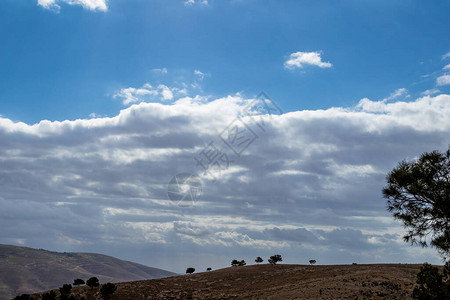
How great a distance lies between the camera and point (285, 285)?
48.5 m

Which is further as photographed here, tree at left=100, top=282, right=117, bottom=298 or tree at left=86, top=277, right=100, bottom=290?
tree at left=86, top=277, right=100, bottom=290

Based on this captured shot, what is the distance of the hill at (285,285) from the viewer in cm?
3669

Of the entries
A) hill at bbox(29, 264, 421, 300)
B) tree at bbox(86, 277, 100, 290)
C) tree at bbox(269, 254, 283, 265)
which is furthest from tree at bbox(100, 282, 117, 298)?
tree at bbox(269, 254, 283, 265)

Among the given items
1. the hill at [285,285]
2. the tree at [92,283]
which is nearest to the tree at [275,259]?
the hill at [285,285]

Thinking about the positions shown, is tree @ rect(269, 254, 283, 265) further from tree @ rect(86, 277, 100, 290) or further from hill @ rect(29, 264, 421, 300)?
tree @ rect(86, 277, 100, 290)

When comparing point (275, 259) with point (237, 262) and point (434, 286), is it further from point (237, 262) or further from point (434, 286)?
point (434, 286)

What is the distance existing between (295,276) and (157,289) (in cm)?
2329

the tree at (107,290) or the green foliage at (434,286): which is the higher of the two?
the green foliage at (434,286)

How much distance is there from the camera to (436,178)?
29.3 metres

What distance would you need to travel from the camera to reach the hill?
120 ft

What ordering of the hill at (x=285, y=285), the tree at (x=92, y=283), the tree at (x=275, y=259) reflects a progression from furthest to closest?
the tree at (x=275, y=259) < the tree at (x=92, y=283) < the hill at (x=285, y=285)

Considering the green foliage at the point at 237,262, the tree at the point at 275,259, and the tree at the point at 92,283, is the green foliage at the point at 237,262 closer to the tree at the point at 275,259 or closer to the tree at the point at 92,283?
the tree at the point at 275,259

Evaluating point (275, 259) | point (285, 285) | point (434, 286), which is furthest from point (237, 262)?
point (434, 286)

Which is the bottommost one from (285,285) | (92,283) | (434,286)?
(92,283)
